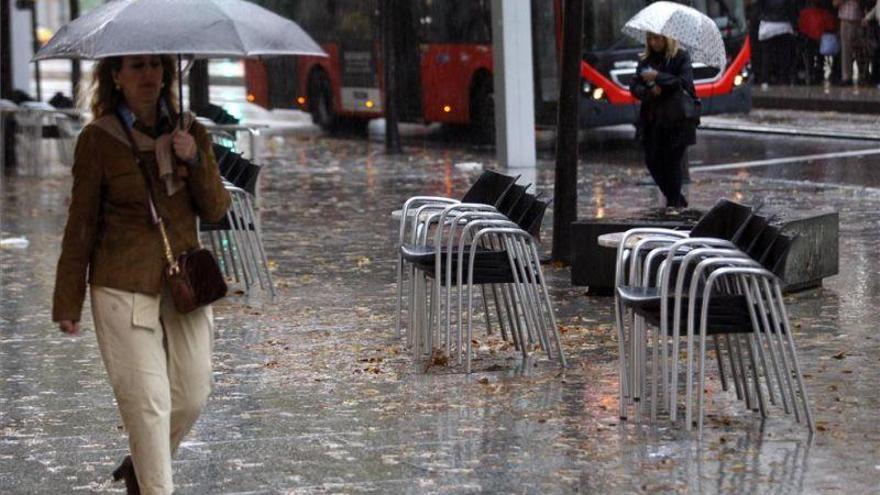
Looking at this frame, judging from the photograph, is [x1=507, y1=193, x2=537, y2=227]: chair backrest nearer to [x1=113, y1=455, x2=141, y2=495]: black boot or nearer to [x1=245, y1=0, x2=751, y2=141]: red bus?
[x1=113, y1=455, x2=141, y2=495]: black boot

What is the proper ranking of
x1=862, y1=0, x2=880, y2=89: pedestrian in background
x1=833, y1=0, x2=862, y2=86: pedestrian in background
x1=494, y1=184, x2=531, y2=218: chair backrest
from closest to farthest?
x1=494, y1=184, x2=531, y2=218: chair backrest < x1=862, y1=0, x2=880, y2=89: pedestrian in background < x1=833, y1=0, x2=862, y2=86: pedestrian in background

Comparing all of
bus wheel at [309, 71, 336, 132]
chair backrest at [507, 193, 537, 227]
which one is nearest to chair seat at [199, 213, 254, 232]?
chair backrest at [507, 193, 537, 227]

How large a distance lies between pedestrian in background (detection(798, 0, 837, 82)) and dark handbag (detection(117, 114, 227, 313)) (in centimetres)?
2490

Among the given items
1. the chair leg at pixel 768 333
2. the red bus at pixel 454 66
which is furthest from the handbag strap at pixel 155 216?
the red bus at pixel 454 66

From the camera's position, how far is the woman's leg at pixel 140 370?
6.17 m

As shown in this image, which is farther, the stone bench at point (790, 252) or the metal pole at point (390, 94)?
the metal pole at point (390, 94)

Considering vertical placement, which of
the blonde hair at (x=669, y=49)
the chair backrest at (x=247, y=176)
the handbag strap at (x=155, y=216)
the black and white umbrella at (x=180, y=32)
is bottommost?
the chair backrest at (x=247, y=176)

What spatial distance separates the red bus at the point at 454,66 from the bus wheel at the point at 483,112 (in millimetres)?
14

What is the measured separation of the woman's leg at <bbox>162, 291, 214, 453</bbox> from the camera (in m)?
6.31

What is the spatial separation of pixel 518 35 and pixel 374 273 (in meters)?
7.80

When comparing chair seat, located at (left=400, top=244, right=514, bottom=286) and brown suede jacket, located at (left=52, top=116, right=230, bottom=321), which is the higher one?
brown suede jacket, located at (left=52, top=116, right=230, bottom=321)

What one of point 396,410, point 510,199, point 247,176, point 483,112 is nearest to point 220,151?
point 247,176

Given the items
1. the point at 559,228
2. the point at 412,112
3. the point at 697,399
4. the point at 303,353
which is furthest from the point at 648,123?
the point at 412,112

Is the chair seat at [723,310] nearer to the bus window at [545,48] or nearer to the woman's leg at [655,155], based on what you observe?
the woman's leg at [655,155]
